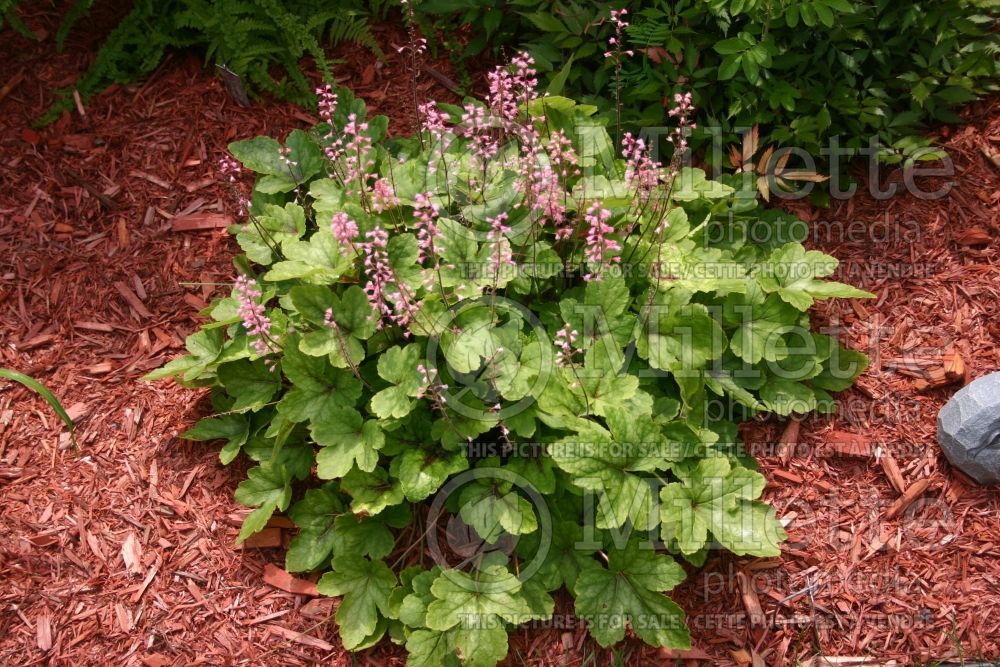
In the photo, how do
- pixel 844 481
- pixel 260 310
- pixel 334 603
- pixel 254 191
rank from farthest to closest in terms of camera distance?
pixel 254 191 < pixel 844 481 < pixel 334 603 < pixel 260 310

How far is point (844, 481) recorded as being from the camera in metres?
3.46

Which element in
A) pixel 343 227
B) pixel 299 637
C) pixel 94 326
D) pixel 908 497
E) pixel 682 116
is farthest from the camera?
pixel 94 326

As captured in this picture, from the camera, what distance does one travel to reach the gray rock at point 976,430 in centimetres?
323

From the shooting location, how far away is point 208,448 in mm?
3426

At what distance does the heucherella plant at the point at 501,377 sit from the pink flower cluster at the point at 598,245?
17mm

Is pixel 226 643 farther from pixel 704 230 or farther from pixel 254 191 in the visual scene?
pixel 704 230

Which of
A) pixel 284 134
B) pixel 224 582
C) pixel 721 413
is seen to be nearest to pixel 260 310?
pixel 224 582

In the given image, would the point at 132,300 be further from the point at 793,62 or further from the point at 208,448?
the point at 793,62

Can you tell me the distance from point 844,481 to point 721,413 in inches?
24.2

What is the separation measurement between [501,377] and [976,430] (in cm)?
199

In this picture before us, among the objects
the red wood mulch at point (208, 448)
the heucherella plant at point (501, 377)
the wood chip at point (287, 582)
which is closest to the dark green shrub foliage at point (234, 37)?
the red wood mulch at point (208, 448)

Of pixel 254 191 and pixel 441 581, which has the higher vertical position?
pixel 254 191

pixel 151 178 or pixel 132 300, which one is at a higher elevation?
pixel 151 178

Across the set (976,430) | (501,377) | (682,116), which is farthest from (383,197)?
(976,430)
